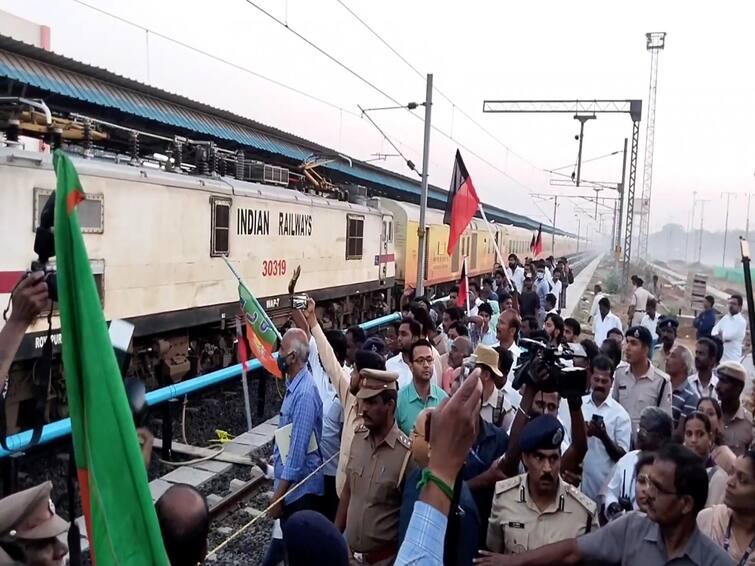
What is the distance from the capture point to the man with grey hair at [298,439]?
4.03m

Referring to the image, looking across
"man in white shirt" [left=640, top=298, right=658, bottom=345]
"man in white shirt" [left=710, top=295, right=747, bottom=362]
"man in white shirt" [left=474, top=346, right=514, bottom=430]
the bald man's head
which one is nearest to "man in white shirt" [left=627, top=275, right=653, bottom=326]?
"man in white shirt" [left=640, top=298, right=658, bottom=345]

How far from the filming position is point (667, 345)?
770 centimetres

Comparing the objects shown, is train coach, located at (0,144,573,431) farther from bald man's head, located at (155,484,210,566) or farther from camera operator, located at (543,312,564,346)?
bald man's head, located at (155,484,210,566)

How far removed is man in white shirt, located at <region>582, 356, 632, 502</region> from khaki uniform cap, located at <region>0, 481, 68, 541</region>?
9.50ft

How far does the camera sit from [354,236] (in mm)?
16969

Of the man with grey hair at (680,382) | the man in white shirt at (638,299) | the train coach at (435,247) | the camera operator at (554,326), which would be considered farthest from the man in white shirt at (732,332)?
the train coach at (435,247)

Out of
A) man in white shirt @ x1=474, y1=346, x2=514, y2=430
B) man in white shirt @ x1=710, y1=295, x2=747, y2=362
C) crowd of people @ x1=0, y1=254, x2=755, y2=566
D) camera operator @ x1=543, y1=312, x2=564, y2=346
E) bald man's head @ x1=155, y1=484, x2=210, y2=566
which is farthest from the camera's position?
man in white shirt @ x1=710, y1=295, x2=747, y2=362

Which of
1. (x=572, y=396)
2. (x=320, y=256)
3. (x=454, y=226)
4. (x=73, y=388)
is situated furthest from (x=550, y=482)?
(x=320, y=256)

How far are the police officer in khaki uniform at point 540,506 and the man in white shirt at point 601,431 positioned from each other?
107 cm

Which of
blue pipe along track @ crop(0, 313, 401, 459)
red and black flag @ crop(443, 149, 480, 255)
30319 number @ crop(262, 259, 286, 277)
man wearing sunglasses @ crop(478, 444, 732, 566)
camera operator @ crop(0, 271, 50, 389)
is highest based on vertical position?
red and black flag @ crop(443, 149, 480, 255)

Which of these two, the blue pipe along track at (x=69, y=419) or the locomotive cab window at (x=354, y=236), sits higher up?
the locomotive cab window at (x=354, y=236)

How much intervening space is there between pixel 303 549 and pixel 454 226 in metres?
10.4

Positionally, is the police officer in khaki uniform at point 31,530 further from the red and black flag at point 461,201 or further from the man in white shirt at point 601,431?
the red and black flag at point 461,201

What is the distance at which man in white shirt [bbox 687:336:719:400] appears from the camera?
587 centimetres
